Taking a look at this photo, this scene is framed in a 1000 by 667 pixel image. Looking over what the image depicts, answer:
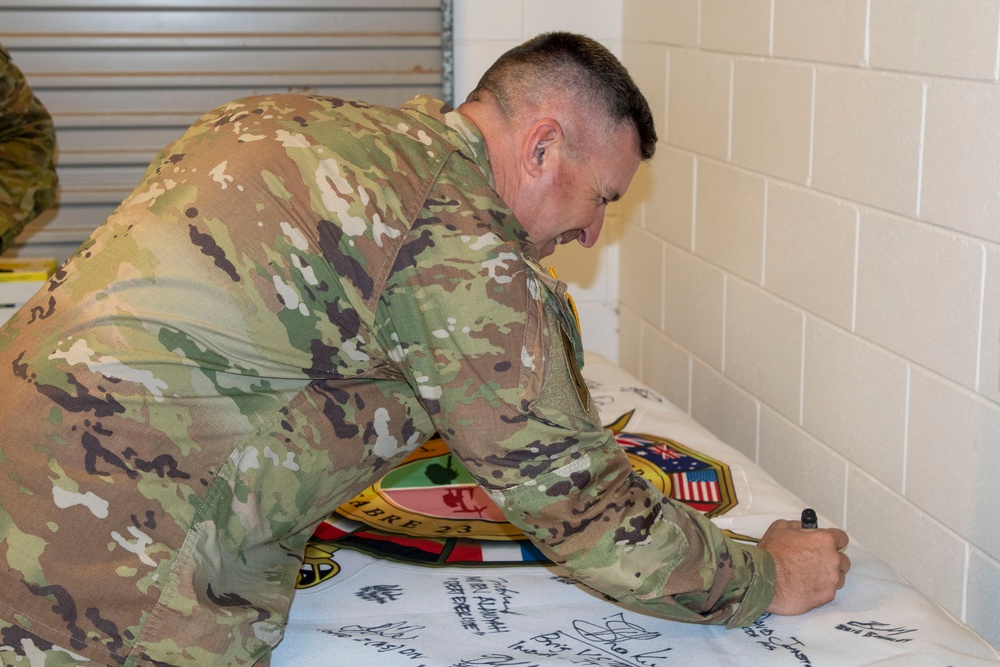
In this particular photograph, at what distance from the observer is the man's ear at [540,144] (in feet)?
4.75

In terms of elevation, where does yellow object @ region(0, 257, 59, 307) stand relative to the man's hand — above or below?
above

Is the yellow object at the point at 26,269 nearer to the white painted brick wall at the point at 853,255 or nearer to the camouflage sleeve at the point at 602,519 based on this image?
the white painted brick wall at the point at 853,255

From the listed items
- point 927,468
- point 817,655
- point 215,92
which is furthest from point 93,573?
point 215,92

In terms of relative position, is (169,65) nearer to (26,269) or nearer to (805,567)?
(26,269)

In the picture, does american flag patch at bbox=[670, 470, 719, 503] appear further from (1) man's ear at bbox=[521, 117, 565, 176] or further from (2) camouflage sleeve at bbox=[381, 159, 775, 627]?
(1) man's ear at bbox=[521, 117, 565, 176]

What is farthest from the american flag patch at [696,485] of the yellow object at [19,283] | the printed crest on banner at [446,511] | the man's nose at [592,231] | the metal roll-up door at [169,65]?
the yellow object at [19,283]

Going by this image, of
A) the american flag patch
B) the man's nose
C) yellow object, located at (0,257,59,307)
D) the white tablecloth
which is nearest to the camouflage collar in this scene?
the man's nose

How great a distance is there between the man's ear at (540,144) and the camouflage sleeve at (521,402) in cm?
17

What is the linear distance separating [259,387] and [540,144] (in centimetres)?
48

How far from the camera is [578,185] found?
4.89ft

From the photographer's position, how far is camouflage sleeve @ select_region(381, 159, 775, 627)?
124 cm

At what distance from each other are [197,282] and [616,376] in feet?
4.62
